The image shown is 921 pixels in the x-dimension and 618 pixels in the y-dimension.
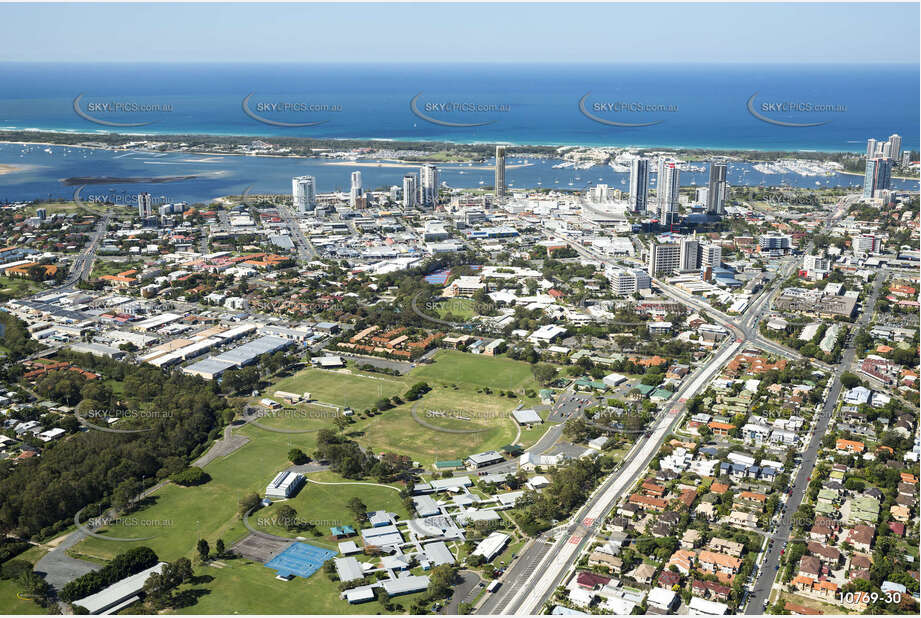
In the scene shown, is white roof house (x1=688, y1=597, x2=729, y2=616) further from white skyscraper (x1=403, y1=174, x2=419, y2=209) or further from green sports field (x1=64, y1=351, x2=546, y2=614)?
white skyscraper (x1=403, y1=174, x2=419, y2=209)

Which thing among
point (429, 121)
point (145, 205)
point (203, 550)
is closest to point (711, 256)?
point (203, 550)

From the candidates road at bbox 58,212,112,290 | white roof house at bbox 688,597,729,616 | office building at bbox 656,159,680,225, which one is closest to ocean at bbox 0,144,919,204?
road at bbox 58,212,112,290

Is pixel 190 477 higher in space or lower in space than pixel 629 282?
lower

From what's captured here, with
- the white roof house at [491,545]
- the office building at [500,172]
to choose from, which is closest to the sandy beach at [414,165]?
the office building at [500,172]

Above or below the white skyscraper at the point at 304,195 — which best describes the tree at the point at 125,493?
below

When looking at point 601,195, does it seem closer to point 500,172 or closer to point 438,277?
point 500,172

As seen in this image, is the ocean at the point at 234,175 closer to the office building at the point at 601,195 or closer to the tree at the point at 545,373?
the office building at the point at 601,195
